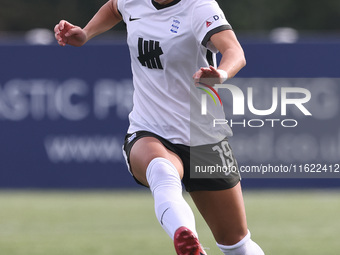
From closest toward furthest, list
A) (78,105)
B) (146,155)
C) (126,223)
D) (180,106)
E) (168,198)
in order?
(168,198) < (146,155) < (180,106) < (126,223) < (78,105)

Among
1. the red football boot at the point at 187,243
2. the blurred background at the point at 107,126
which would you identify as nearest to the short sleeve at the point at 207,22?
the red football boot at the point at 187,243

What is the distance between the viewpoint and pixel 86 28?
5934mm

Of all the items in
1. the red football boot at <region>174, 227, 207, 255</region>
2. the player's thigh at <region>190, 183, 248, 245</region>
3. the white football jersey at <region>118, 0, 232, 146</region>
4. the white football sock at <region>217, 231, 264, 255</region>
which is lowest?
the white football sock at <region>217, 231, 264, 255</region>

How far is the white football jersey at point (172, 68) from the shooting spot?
5238 mm

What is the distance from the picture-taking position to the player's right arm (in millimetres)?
5762

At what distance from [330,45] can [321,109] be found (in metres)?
1.03

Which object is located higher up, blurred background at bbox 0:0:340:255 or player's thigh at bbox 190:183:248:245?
player's thigh at bbox 190:183:248:245

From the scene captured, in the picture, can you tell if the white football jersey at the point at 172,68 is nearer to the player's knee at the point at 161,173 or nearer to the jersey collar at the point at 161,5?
the jersey collar at the point at 161,5

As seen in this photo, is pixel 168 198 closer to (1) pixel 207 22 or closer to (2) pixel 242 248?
(1) pixel 207 22

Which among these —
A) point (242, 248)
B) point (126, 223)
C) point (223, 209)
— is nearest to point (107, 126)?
point (126, 223)

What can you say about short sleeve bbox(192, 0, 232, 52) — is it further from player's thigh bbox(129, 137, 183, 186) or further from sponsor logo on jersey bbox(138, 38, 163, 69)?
player's thigh bbox(129, 137, 183, 186)

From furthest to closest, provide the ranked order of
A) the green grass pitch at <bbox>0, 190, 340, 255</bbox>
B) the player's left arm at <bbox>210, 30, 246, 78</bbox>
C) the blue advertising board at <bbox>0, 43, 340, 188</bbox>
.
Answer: the blue advertising board at <bbox>0, 43, 340, 188</bbox>, the green grass pitch at <bbox>0, 190, 340, 255</bbox>, the player's left arm at <bbox>210, 30, 246, 78</bbox>

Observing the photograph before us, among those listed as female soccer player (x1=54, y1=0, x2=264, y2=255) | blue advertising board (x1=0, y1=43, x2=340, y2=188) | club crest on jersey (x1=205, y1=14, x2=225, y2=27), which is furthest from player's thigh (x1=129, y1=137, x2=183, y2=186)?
blue advertising board (x1=0, y1=43, x2=340, y2=188)

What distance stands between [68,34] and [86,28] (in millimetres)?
198
